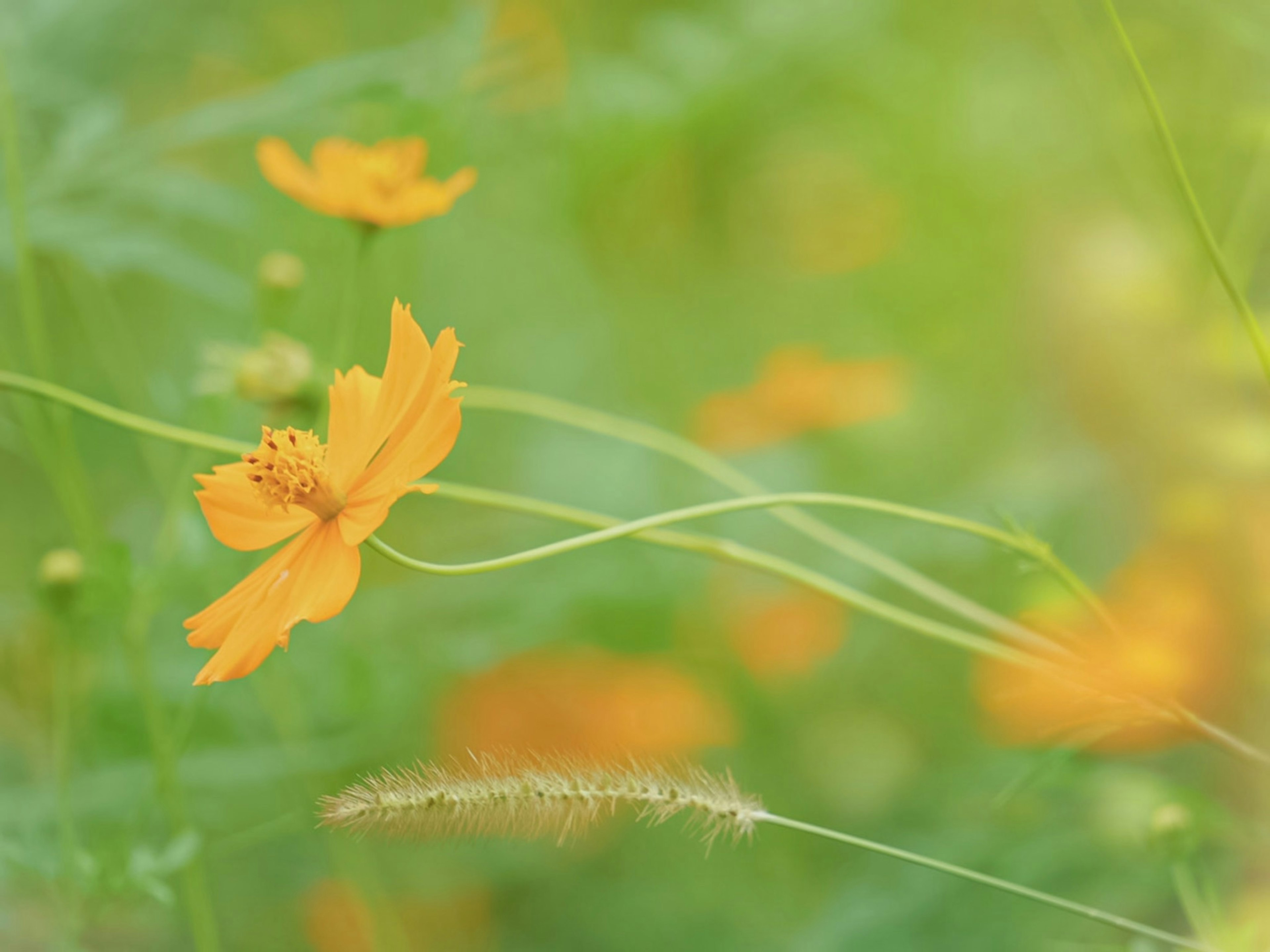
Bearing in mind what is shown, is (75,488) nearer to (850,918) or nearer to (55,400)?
(55,400)

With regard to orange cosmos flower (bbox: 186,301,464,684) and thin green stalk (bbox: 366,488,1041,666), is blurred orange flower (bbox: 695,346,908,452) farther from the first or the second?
orange cosmos flower (bbox: 186,301,464,684)

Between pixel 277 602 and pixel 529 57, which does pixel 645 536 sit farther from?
pixel 529 57

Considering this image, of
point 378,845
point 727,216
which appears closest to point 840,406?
point 727,216

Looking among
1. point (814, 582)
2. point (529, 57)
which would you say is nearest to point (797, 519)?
point (814, 582)

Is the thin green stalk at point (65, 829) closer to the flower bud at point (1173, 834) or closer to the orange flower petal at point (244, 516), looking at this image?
the orange flower petal at point (244, 516)

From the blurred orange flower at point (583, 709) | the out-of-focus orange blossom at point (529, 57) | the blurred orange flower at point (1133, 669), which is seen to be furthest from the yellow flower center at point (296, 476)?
the out-of-focus orange blossom at point (529, 57)
